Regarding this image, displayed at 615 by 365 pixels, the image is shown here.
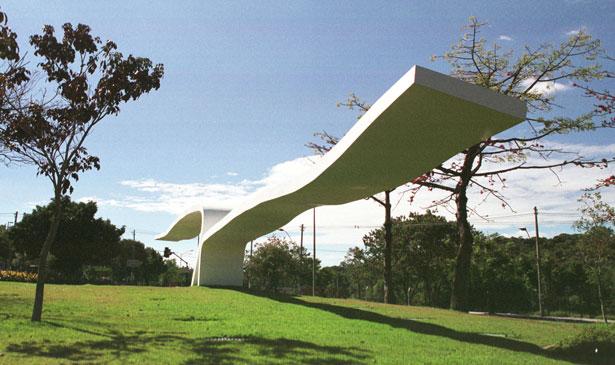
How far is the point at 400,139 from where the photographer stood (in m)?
11.5

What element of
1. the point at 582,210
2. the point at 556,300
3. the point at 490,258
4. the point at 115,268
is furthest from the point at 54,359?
the point at 115,268

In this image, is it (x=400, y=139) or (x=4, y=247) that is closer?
(x=400, y=139)

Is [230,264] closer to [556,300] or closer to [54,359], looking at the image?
[54,359]

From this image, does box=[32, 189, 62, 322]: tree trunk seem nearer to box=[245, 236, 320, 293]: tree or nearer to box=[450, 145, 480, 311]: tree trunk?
box=[450, 145, 480, 311]: tree trunk

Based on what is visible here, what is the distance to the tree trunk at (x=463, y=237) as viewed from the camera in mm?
20016

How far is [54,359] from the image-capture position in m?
7.07

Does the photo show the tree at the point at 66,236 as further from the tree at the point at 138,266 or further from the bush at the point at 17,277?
the tree at the point at 138,266

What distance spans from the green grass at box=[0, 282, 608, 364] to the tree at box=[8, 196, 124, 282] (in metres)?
24.2

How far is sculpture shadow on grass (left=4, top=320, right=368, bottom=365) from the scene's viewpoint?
7.41 meters

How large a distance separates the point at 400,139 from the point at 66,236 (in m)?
34.0

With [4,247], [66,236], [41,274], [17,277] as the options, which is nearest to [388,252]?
[41,274]

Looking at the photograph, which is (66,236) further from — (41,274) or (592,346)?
(592,346)

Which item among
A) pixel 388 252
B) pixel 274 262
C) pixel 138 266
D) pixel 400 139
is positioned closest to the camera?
pixel 400 139

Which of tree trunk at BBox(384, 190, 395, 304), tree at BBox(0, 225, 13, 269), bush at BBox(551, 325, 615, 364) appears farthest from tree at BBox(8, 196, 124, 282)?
bush at BBox(551, 325, 615, 364)
